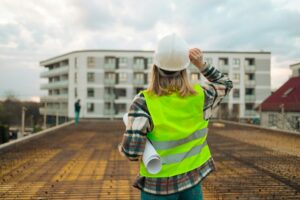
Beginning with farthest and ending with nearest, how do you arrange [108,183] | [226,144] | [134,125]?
[226,144]
[108,183]
[134,125]

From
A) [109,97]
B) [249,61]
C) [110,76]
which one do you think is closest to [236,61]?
[249,61]

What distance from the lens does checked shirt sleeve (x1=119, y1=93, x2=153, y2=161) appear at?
145 centimetres

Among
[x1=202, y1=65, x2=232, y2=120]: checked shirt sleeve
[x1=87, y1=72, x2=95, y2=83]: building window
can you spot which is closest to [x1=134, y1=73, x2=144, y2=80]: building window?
[x1=87, y1=72, x2=95, y2=83]: building window

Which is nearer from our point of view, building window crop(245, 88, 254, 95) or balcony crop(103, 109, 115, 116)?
balcony crop(103, 109, 115, 116)

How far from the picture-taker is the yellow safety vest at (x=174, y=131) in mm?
1495

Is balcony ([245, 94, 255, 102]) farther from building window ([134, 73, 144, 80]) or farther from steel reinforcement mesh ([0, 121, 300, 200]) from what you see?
steel reinforcement mesh ([0, 121, 300, 200])

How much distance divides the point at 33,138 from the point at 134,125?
26.0ft

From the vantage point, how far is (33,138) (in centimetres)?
866

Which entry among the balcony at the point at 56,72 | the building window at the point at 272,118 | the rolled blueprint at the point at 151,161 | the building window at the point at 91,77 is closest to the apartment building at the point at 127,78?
the building window at the point at 91,77

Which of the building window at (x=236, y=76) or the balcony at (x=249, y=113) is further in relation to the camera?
the building window at (x=236, y=76)

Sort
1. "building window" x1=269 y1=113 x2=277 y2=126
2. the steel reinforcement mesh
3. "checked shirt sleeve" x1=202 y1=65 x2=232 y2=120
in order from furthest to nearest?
1. "building window" x1=269 y1=113 x2=277 y2=126
2. the steel reinforcement mesh
3. "checked shirt sleeve" x1=202 y1=65 x2=232 y2=120

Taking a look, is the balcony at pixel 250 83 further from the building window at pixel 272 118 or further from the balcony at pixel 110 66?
the building window at pixel 272 118

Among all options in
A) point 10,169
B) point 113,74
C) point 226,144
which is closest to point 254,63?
point 113,74

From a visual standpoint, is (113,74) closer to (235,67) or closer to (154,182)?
(235,67)
